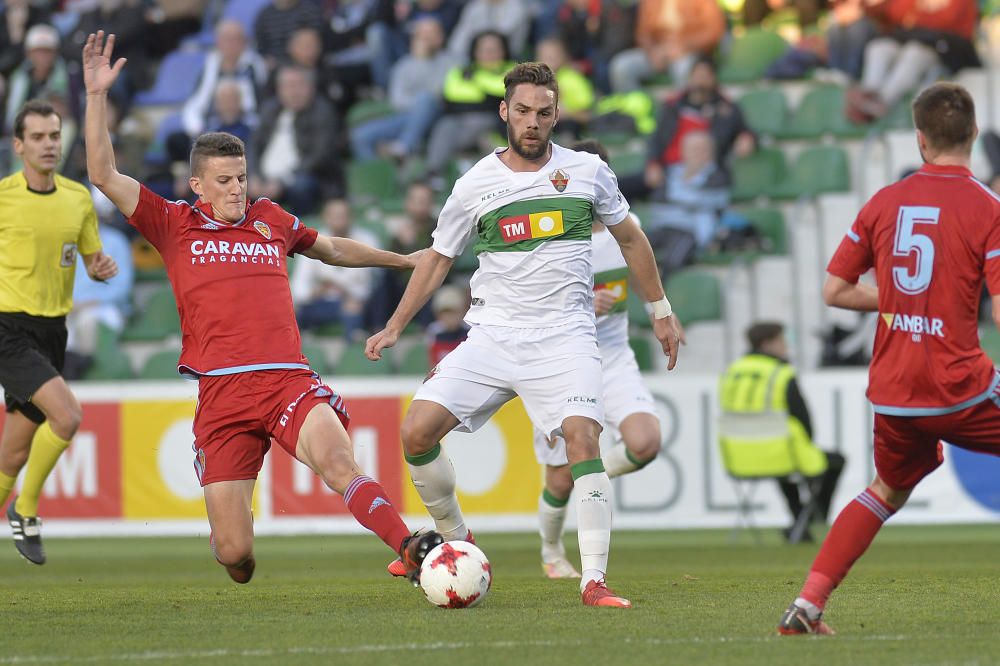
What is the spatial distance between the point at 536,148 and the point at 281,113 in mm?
11066

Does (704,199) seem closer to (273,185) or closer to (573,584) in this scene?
(273,185)

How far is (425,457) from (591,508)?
1.00 meters

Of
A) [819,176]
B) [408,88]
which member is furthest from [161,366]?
[819,176]

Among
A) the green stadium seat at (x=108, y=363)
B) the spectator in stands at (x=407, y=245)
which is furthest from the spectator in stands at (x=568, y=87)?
the green stadium seat at (x=108, y=363)

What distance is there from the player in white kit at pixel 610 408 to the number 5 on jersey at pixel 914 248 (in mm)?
3797

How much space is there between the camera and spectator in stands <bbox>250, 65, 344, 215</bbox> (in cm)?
1752

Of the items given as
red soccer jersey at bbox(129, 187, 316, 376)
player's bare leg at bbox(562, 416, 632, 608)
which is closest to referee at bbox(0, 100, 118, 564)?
red soccer jersey at bbox(129, 187, 316, 376)

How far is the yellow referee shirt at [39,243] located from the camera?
9.48 meters

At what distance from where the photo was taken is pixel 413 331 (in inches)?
636

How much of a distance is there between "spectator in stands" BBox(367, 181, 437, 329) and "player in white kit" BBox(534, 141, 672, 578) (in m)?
6.01

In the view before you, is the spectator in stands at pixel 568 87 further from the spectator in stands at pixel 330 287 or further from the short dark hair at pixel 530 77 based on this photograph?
the short dark hair at pixel 530 77

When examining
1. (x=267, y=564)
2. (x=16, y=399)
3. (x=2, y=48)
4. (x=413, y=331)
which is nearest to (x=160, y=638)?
(x=16, y=399)

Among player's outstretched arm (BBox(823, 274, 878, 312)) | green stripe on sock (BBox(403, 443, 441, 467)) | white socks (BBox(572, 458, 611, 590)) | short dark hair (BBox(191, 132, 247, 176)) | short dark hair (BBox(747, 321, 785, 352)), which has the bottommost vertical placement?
white socks (BBox(572, 458, 611, 590))

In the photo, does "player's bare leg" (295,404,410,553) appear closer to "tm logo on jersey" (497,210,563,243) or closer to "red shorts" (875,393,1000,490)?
"tm logo on jersey" (497,210,563,243)
